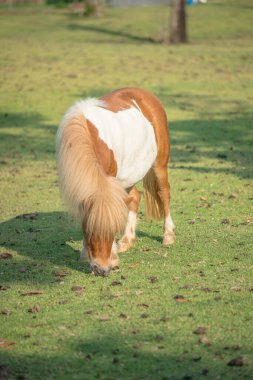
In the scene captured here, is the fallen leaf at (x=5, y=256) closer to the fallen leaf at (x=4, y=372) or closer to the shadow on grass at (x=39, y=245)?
the shadow on grass at (x=39, y=245)

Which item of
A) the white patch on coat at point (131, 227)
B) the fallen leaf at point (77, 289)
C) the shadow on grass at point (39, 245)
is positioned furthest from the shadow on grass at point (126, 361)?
the white patch on coat at point (131, 227)

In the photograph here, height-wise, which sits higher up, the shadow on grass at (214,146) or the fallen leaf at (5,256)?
the fallen leaf at (5,256)

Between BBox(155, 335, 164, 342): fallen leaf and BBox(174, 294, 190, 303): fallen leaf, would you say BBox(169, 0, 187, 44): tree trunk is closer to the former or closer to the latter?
BBox(174, 294, 190, 303): fallen leaf

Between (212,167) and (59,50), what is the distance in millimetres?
16557

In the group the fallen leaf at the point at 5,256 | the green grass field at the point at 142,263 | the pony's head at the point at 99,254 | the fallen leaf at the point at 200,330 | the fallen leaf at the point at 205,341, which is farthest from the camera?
the fallen leaf at the point at 5,256

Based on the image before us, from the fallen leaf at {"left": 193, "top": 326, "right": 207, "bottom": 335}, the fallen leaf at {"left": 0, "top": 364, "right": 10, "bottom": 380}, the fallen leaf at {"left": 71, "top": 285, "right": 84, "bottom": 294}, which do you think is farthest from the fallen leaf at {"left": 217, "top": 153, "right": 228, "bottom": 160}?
the fallen leaf at {"left": 0, "top": 364, "right": 10, "bottom": 380}

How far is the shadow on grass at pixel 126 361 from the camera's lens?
5.13 metres

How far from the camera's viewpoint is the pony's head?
6.94m

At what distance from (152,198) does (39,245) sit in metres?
1.40

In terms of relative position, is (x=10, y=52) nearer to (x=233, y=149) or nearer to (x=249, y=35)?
(x=249, y=35)

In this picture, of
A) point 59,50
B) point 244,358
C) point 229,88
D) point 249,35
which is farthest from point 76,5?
point 244,358

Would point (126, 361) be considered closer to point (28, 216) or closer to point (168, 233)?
point (168, 233)

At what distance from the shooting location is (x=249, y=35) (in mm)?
34625

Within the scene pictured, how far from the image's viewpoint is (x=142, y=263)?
7.90 m
